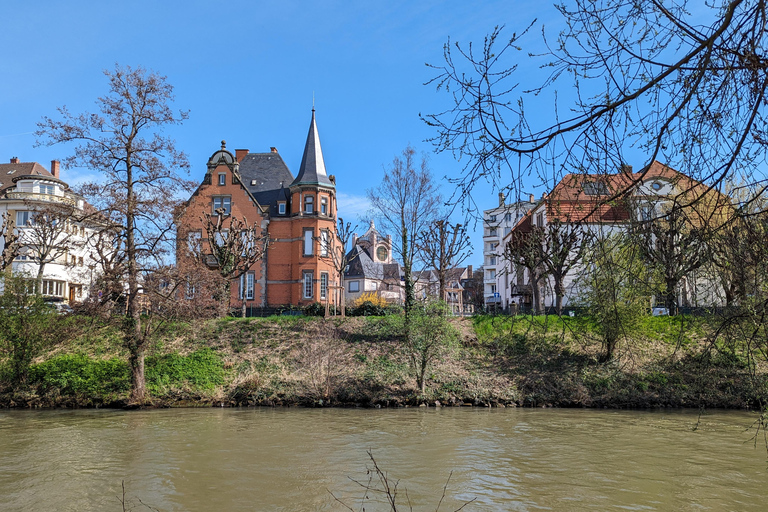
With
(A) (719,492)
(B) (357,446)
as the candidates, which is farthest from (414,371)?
(A) (719,492)

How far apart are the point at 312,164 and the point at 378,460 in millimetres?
35061

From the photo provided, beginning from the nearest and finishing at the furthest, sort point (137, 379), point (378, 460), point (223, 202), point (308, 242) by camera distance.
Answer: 1. point (378, 460)
2. point (137, 379)
3. point (223, 202)
4. point (308, 242)

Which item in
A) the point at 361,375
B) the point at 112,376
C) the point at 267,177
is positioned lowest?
the point at 361,375

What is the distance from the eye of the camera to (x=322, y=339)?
26.8 metres

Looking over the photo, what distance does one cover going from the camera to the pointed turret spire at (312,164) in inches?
1794

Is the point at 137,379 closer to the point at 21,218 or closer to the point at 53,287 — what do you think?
the point at 53,287

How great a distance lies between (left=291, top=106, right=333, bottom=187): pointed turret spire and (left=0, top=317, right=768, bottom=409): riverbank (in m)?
20.3

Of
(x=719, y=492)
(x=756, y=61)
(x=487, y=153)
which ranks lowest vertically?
(x=719, y=492)

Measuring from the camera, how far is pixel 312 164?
1809 inches

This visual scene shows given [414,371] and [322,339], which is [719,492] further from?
[322,339]

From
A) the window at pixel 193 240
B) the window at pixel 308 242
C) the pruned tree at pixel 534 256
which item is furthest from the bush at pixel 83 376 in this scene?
the window at pixel 308 242

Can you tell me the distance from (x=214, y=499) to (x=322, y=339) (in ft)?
53.4

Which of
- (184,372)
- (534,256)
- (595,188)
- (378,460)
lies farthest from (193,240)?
(595,188)

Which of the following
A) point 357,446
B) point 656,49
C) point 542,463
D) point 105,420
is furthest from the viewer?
point 105,420
